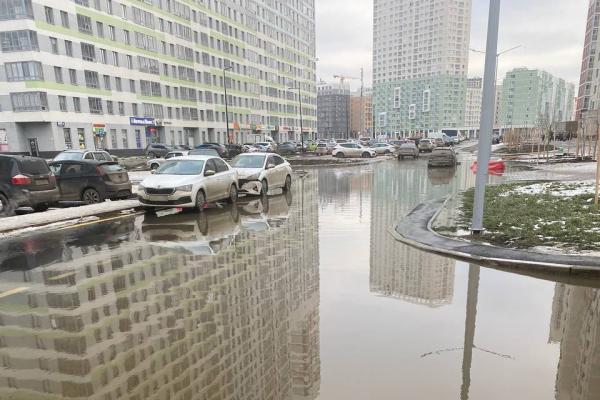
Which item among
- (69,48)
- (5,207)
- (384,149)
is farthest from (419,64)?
(5,207)

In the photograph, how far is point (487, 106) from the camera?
803cm

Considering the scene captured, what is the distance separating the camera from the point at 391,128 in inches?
6540

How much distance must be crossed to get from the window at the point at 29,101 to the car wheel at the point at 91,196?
122 feet

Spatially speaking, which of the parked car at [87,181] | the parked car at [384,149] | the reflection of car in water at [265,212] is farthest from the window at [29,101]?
the reflection of car in water at [265,212]

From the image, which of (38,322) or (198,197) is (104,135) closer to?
(198,197)

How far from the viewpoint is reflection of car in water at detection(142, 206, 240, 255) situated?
326 inches

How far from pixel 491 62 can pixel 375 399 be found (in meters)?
7.21

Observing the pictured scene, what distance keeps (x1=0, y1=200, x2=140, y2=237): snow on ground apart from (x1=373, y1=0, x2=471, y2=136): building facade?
152 metres

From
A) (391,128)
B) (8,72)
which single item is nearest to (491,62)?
(8,72)

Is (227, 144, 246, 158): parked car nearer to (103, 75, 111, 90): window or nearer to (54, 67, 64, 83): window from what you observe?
(103, 75, 111, 90): window

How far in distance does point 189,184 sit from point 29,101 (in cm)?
4206

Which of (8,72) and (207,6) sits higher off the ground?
(207,6)

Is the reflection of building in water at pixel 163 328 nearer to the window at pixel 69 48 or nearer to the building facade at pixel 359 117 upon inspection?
the window at pixel 69 48

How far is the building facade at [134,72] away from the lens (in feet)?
141
